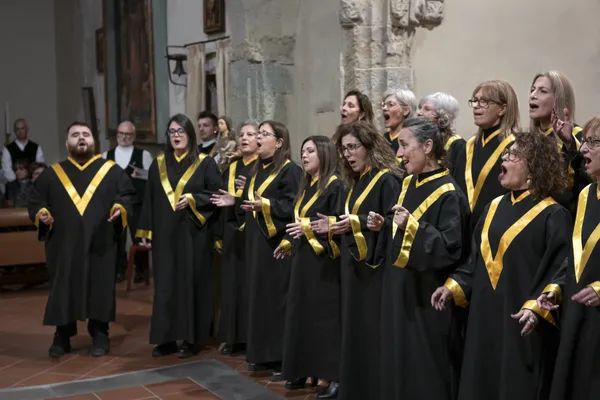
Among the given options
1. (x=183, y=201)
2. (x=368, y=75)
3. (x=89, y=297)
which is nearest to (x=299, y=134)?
(x=368, y=75)

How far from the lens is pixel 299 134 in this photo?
8.66 m

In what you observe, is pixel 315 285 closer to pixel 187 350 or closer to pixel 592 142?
pixel 187 350

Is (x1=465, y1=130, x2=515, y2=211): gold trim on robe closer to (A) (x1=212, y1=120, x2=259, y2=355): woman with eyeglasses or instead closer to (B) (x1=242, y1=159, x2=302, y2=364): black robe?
(B) (x1=242, y1=159, x2=302, y2=364): black robe

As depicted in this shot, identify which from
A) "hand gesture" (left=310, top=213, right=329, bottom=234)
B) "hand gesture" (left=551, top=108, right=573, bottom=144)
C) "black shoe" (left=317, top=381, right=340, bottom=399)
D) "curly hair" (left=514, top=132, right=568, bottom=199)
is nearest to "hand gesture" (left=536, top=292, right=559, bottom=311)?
"curly hair" (left=514, top=132, right=568, bottom=199)

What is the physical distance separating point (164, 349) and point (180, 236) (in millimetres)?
932

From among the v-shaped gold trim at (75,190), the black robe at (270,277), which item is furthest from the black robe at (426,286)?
the v-shaped gold trim at (75,190)

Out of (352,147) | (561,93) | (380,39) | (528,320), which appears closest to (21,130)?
(380,39)

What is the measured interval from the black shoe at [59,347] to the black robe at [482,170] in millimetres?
3624

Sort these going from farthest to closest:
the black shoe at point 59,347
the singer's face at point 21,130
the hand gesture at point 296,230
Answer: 1. the singer's face at point 21,130
2. the black shoe at point 59,347
3. the hand gesture at point 296,230

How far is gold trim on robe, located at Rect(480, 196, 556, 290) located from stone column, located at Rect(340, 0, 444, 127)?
3.44 metres

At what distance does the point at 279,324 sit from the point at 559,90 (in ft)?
8.93

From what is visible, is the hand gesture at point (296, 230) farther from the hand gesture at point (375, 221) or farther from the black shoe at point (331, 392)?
the black shoe at point (331, 392)

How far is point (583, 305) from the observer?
340 cm

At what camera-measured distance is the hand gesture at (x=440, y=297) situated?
4.02 m
